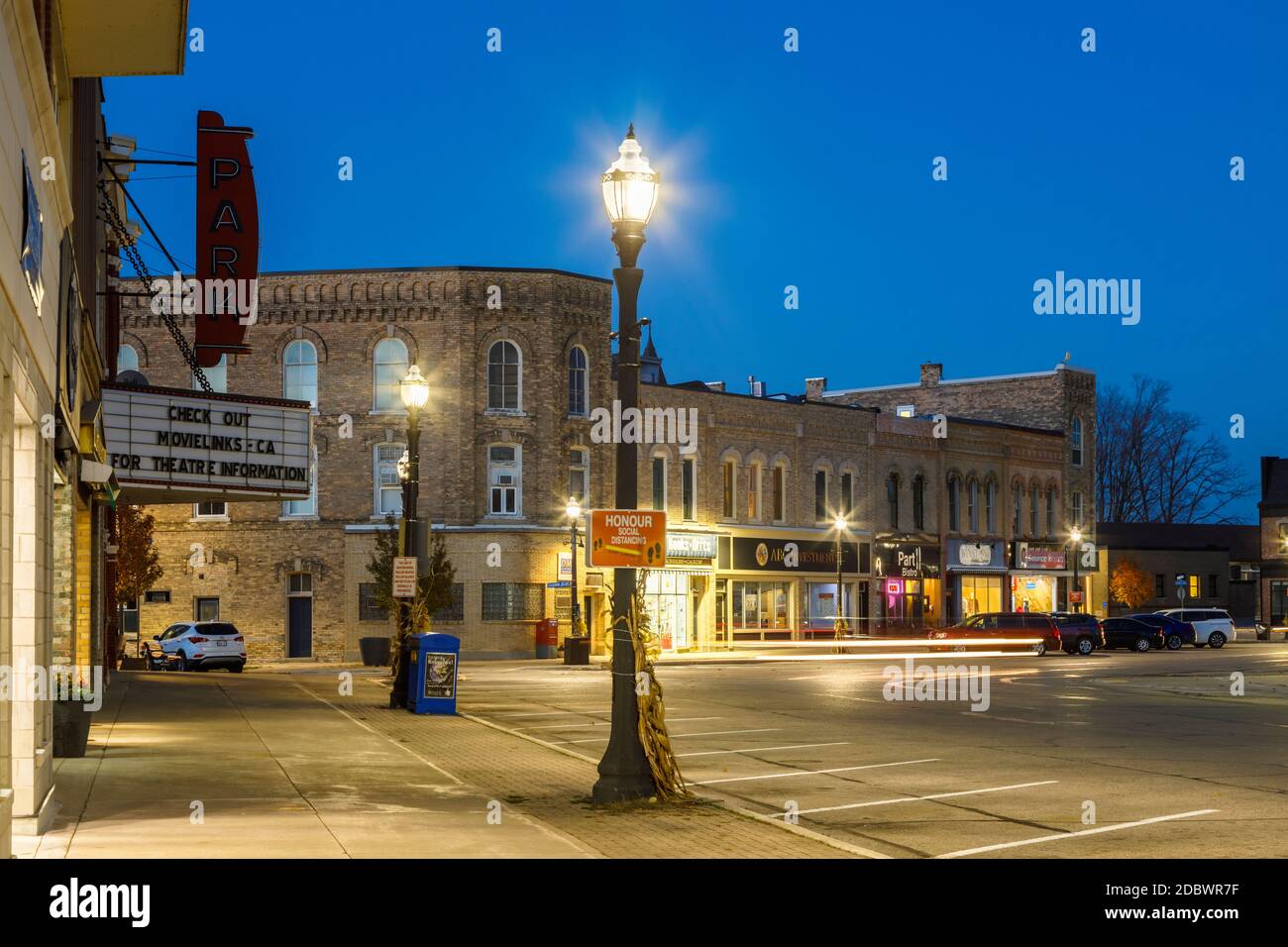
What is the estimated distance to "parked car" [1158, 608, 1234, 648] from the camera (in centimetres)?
6374

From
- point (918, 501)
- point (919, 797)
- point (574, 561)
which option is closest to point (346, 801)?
point (919, 797)

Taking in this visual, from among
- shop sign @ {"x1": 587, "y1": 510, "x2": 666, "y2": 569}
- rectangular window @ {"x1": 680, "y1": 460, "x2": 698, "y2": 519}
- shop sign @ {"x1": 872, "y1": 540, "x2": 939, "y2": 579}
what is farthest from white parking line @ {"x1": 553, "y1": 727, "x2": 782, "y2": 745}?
shop sign @ {"x1": 872, "y1": 540, "x2": 939, "y2": 579}

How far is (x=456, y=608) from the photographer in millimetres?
52906

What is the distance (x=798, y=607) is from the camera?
6406 centimetres

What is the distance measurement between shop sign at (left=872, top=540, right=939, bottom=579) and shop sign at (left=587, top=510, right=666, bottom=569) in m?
52.9

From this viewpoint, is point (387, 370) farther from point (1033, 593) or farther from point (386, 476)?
point (1033, 593)

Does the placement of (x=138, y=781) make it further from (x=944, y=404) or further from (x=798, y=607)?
(x=944, y=404)

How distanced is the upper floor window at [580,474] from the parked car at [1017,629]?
42.4 ft

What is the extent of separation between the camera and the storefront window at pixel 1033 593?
73938mm

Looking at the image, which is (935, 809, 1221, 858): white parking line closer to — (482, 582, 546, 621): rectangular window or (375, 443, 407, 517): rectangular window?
(482, 582, 546, 621): rectangular window

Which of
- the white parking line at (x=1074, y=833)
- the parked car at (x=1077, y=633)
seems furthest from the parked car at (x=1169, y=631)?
the white parking line at (x=1074, y=833)

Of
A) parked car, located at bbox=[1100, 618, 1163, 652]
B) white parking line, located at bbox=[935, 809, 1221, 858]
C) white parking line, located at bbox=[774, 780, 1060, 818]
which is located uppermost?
white parking line, located at bbox=[935, 809, 1221, 858]

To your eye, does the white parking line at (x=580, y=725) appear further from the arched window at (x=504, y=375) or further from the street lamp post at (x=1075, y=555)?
the street lamp post at (x=1075, y=555)
